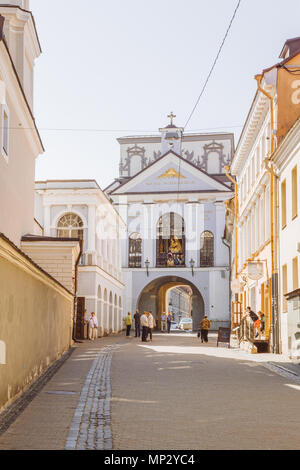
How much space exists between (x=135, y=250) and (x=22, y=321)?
43807 mm

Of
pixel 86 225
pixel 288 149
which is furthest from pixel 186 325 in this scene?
pixel 288 149

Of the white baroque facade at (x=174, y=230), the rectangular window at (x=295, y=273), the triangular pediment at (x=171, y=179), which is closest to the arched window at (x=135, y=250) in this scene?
the white baroque facade at (x=174, y=230)

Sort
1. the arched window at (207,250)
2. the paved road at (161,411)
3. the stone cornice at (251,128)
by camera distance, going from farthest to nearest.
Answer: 1. the arched window at (207,250)
2. the stone cornice at (251,128)
3. the paved road at (161,411)

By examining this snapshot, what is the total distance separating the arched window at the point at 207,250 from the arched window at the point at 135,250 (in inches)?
179

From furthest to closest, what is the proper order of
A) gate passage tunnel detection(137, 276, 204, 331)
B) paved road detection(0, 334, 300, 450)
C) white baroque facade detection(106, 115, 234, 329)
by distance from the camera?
gate passage tunnel detection(137, 276, 204, 331) → white baroque facade detection(106, 115, 234, 329) → paved road detection(0, 334, 300, 450)

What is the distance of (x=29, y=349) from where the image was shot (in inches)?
504

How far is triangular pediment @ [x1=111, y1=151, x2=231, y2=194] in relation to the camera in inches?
2162

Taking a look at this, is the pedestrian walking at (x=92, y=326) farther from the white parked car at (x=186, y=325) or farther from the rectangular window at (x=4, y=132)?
the white parked car at (x=186, y=325)

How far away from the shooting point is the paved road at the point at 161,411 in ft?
24.6

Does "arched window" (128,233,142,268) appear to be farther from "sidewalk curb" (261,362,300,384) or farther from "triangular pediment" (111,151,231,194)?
"sidewalk curb" (261,362,300,384)

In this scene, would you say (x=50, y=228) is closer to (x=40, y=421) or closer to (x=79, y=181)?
(x=79, y=181)

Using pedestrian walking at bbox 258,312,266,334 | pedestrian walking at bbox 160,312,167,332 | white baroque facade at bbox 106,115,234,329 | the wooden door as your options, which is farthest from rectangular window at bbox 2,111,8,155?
pedestrian walking at bbox 160,312,167,332

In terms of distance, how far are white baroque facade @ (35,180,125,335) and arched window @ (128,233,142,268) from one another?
10.4m

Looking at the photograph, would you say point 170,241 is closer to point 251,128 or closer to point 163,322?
point 163,322
